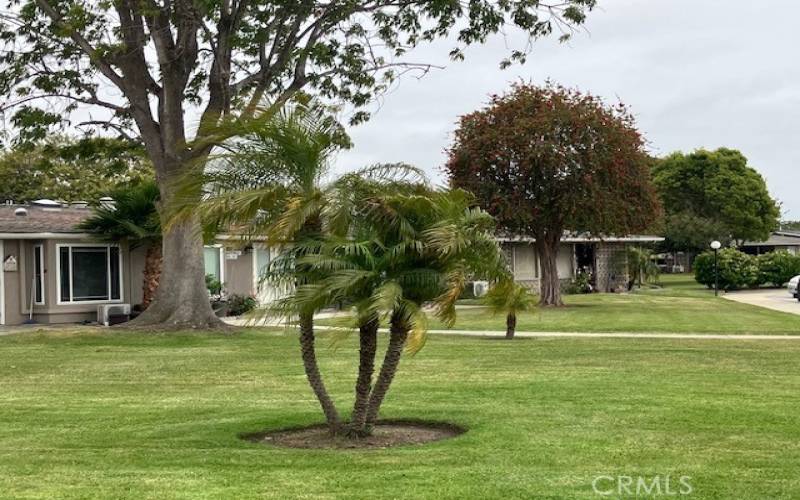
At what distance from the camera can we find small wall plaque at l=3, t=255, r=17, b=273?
25.8m

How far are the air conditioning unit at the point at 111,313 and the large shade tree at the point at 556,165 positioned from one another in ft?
37.8

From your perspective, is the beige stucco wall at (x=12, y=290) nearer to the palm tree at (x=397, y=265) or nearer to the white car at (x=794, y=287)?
the palm tree at (x=397, y=265)

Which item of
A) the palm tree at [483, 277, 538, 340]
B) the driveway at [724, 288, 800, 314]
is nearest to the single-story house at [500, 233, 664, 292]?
the driveway at [724, 288, 800, 314]

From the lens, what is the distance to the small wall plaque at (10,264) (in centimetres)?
2578

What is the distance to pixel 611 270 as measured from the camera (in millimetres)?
45562

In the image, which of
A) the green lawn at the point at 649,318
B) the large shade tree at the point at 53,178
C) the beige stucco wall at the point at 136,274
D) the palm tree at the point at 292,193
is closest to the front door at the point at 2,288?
the beige stucco wall at the point at 136,274

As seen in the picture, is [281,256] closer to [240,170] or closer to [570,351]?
[240,170]

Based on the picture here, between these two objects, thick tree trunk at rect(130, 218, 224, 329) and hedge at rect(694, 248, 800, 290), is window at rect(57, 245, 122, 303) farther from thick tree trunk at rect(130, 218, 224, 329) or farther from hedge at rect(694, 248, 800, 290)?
hedge at rect(694, 248, 800, 290)

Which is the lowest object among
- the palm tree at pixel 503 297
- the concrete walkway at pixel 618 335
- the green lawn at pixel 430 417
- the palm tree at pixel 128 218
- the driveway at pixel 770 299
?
the driveway at pixel 770 299

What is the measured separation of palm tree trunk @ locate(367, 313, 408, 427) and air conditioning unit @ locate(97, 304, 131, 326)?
19.0 metres

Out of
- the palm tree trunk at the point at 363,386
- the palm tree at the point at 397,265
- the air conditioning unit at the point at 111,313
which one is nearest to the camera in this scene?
the palm tree at the point at 397,265

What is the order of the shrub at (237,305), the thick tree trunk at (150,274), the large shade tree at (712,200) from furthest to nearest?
1. the large shade tree at (712,200)
2. the shrub at (237,305)
3. the thick tree trunk at (150,274)

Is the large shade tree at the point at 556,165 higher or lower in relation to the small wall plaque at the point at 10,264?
higher

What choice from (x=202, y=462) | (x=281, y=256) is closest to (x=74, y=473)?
(x=202, y=462)
